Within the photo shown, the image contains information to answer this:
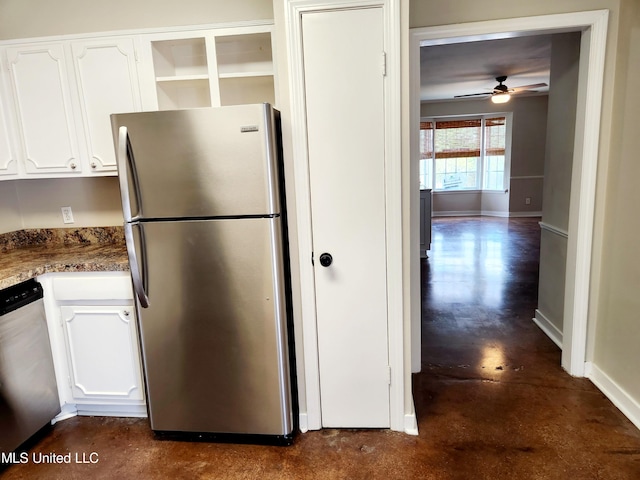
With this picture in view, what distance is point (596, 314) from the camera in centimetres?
235

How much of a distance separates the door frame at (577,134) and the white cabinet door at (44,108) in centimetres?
201

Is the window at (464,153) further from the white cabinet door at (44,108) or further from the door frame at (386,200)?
the white cabinet door at (44,108)

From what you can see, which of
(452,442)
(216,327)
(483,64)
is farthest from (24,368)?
(483,64)

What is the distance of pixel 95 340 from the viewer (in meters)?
2.16

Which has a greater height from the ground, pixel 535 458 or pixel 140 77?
pixel 140 77

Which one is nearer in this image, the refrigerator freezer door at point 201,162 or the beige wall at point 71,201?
the refrigerator freezer door at point 201,162

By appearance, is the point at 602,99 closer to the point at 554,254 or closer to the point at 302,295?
the point at 554,254

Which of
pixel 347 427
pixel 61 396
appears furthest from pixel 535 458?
pixel 61 396

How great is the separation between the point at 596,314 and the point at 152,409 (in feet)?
8.51

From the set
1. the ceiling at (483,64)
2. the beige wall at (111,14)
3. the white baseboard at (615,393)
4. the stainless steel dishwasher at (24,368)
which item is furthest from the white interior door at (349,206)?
the ceiling at (483,64)

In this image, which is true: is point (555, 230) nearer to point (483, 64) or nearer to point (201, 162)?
point (201, 162)

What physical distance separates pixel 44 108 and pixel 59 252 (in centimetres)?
86

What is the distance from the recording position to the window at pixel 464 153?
8719 millimetres

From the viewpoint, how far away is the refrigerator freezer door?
1.72 metres
